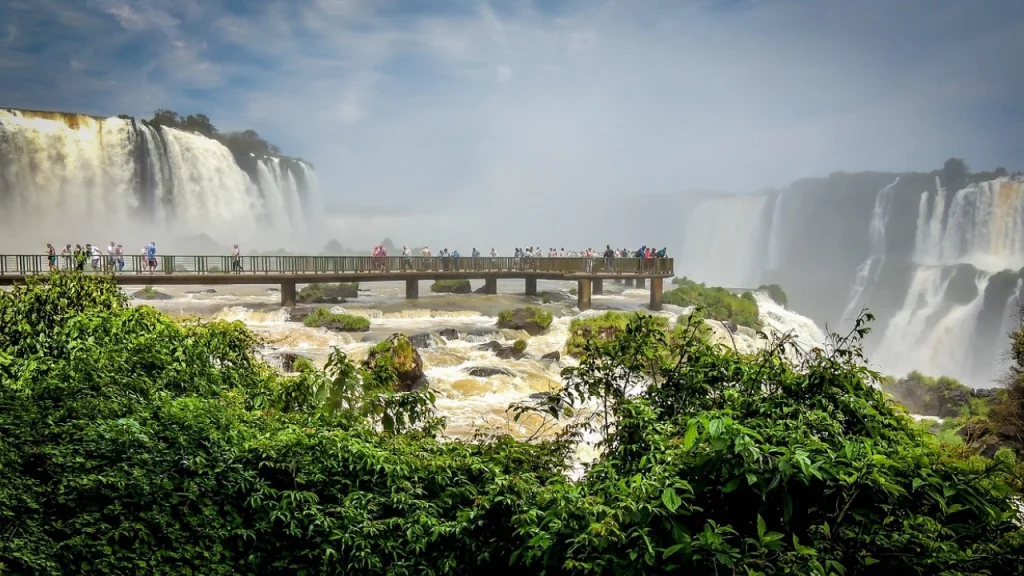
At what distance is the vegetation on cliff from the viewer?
295cm

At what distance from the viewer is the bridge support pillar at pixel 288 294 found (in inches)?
1034

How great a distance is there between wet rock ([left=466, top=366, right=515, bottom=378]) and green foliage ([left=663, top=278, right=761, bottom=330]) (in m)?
10.1

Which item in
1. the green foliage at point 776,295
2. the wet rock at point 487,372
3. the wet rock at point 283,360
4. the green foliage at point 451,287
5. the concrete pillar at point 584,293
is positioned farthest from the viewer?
the green foliage at point 776,295

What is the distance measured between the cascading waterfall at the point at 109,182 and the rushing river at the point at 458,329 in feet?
24.6

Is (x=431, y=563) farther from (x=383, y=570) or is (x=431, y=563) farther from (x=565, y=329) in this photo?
(x=565, y=329)

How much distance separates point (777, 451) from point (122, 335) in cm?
644

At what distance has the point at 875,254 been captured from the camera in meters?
56.9

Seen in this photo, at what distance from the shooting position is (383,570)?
12.5 feet

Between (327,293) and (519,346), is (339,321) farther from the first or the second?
(327,293)

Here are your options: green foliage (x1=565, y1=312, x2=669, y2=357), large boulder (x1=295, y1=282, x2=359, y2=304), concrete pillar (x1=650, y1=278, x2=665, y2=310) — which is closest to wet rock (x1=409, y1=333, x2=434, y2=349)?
green foliage (x1=565, y1=312, x2=669, y2=357)

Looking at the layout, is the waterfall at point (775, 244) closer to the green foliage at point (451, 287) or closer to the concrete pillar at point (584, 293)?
the green foliage at point (451, 287)

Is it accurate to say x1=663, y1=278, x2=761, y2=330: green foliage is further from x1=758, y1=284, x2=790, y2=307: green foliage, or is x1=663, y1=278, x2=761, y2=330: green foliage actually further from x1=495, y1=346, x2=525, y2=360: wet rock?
x1=495, y1=346, x2=525, y2=360: wet rock

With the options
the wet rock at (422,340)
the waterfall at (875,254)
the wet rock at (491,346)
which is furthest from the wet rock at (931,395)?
the waterfall at (875,254)

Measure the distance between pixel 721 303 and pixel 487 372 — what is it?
16.6m
